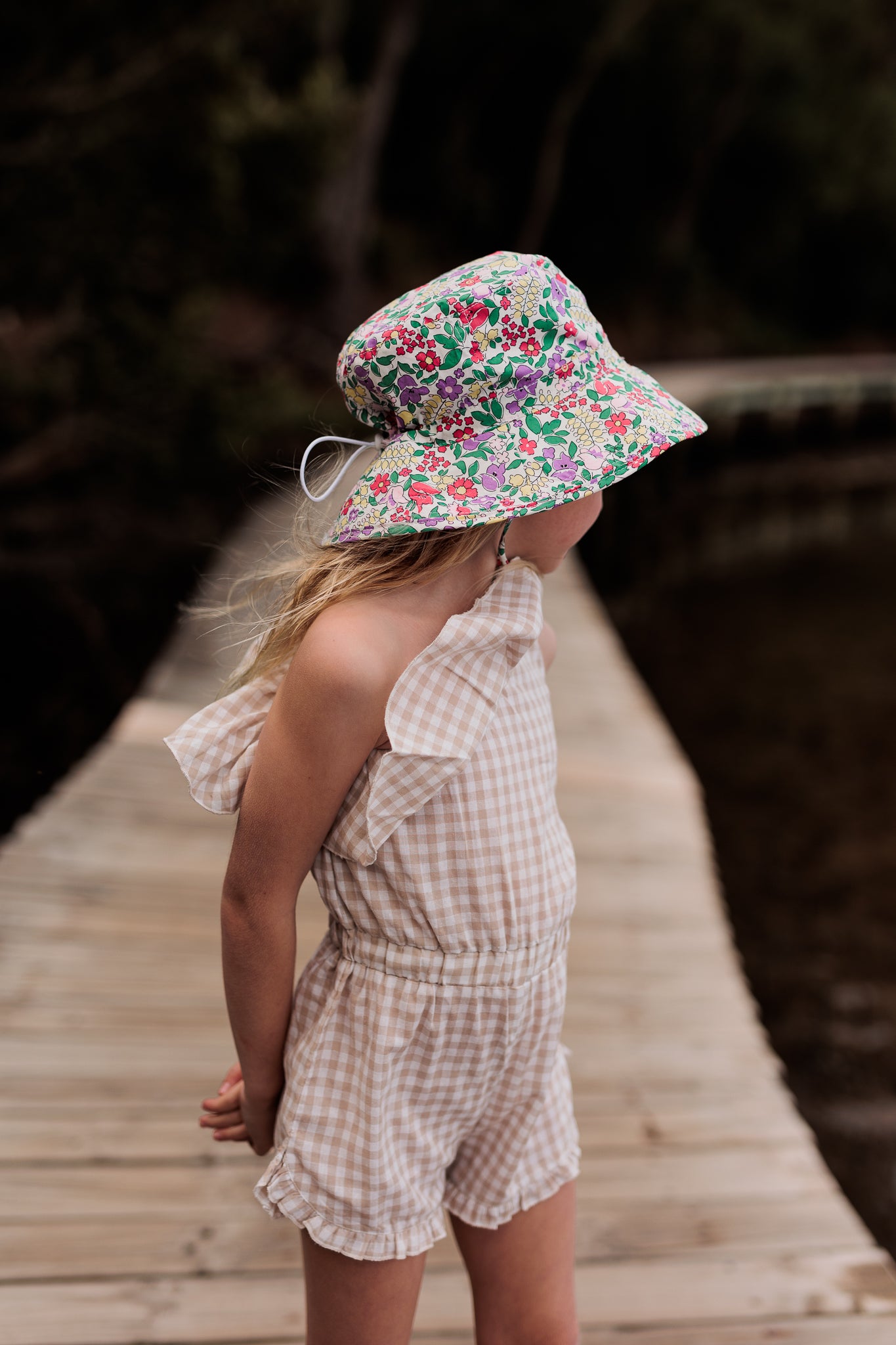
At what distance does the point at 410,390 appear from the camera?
1.22 meters

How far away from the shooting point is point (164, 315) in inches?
273

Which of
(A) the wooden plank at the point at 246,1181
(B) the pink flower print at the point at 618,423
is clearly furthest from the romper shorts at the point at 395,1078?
(A) the wooden plank at the point at 246,1181

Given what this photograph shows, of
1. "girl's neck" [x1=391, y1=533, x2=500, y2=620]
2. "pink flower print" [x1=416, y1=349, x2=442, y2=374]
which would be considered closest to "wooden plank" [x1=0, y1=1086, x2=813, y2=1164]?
"girl's neck" [x1=391, y1=533, x2=500, y2=620]

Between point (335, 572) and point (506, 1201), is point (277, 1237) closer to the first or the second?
point (506, 1201)

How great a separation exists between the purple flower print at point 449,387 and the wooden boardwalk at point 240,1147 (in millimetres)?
1017

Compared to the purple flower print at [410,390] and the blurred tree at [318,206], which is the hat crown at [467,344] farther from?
the blurred tree at [318,206]

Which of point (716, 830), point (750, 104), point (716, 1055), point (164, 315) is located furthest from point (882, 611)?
point (750, 104)

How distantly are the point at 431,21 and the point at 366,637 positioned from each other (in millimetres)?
20471

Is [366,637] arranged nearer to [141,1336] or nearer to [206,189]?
[141,1336]

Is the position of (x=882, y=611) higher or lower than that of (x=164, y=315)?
lower

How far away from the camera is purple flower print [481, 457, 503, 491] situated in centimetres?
123

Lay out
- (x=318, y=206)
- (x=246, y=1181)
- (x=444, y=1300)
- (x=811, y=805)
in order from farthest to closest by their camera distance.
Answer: (x=318, y=206) < (x=811, y=805) < (x=246, y=1181) < (x=444, y=1300)

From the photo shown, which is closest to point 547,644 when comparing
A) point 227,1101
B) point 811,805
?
point 227,1101

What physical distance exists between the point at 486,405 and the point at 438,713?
0.33m
